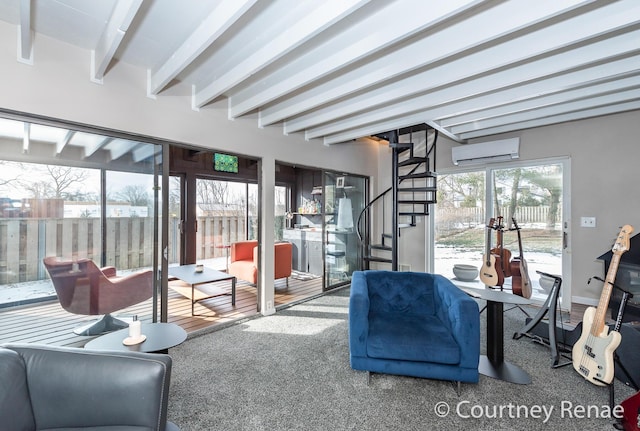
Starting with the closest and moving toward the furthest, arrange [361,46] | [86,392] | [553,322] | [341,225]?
[86,392] → [361,46] → [553,322] → [341,225]

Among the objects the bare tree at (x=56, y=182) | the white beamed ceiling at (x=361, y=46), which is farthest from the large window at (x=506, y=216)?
the bare tree at (x=56, y=182)

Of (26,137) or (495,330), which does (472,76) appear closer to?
(495,330)

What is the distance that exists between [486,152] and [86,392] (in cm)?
492

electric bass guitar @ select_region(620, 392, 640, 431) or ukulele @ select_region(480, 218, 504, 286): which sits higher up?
ukulele @ select_region(480, 218, 504, 286)

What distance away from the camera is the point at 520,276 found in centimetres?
369

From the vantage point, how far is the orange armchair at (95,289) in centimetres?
232

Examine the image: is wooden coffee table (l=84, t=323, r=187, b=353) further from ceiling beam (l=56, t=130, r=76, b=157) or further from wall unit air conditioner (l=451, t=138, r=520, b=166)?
wall unit air conditioner (l=451, t=138, r=520, b=166)

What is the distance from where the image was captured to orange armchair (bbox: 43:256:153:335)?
2324 mm

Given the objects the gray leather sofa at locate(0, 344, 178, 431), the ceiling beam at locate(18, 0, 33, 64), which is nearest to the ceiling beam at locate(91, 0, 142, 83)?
the ceiling beam at locate(18, 0, 33, 64)

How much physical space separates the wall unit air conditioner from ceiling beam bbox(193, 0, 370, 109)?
11.5 feet

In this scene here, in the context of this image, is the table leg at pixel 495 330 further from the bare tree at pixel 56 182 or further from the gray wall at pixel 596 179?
the bare tree at pixel 56 182

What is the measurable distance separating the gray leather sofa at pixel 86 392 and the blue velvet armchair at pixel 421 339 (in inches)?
52.6

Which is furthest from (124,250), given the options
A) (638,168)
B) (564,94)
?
(638,168)

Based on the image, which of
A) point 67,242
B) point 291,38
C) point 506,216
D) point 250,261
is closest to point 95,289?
point 67,242
